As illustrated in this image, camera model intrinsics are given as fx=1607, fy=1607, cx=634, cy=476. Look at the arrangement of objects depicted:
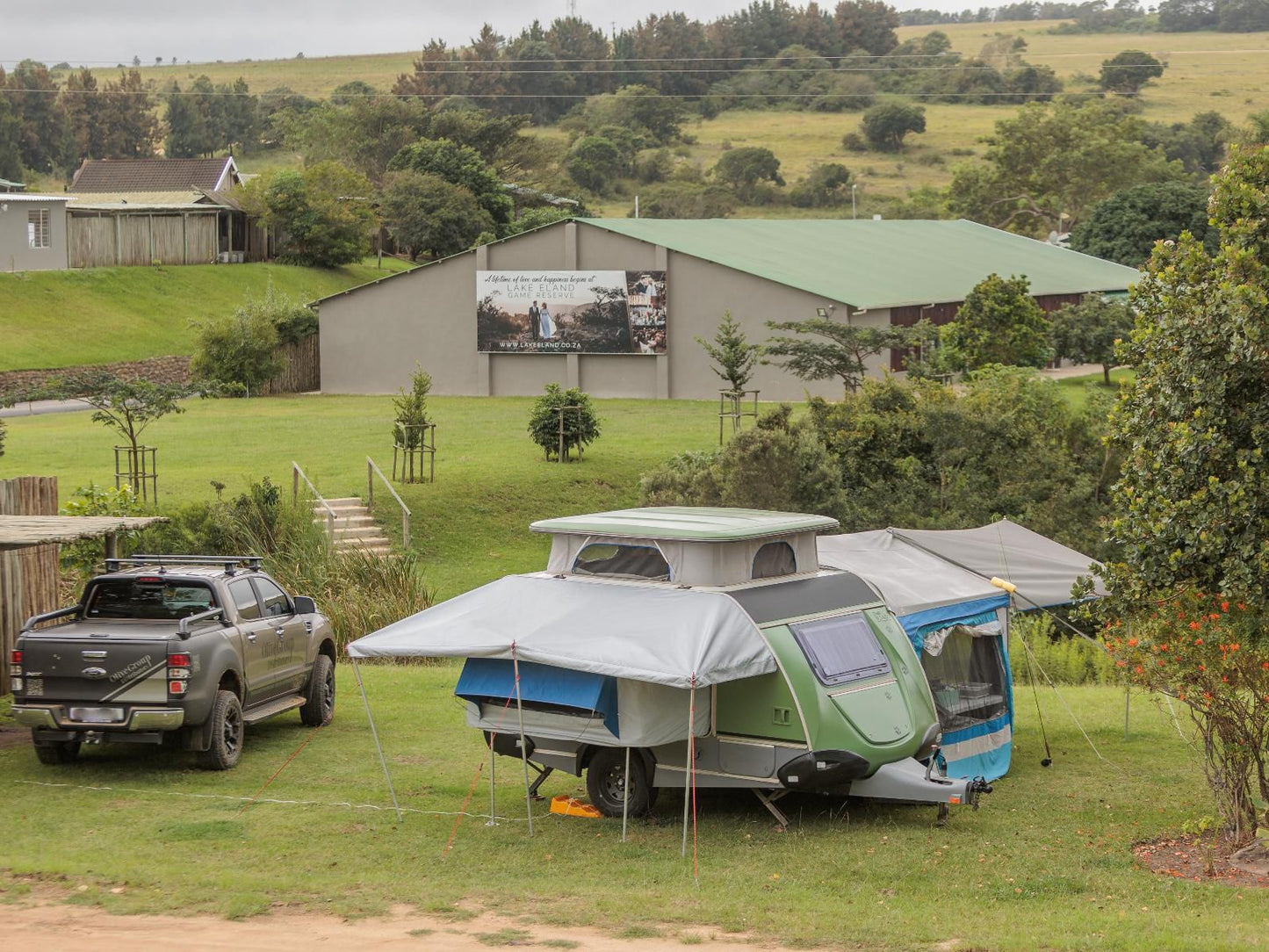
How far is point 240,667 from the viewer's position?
14.6 m

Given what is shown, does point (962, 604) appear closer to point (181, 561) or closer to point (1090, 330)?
point (181, 561)

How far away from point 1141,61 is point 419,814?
545 ft

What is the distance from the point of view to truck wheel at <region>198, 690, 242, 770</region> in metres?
14.1

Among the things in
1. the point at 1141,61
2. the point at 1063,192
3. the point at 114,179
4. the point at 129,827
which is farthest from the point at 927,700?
the point at 1141,61

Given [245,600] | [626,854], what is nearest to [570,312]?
[245,600]

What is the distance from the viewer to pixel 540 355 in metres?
54.1

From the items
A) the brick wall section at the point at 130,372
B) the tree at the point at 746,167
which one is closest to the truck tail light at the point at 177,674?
the brick wall section at the point at 130,372

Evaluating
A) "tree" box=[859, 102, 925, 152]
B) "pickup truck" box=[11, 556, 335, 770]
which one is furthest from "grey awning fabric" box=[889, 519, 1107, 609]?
"tree" box=[859, 102, 925, 152]

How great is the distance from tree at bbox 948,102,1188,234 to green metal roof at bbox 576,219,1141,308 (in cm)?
1959

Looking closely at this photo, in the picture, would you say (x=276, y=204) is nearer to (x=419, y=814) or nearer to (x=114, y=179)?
(x=114, y=179)

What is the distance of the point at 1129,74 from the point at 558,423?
14029 cm

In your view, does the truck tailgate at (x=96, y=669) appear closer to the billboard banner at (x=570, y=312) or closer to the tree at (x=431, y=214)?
the billboard banner at (x=570, y=312)

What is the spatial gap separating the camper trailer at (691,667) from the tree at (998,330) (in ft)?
124

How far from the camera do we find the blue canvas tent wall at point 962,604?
14.4m
